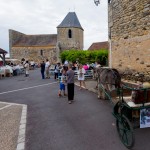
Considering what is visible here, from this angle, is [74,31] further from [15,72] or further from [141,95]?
[141,95]

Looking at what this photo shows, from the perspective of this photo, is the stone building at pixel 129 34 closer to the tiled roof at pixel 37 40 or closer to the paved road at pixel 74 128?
the paved road at pixel 74 128

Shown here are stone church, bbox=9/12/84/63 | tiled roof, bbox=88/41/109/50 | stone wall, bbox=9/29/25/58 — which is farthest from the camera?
stone wall, bbox=9/29/25/58

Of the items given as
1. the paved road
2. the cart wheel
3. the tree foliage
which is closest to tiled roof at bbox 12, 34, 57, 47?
the tree foliage

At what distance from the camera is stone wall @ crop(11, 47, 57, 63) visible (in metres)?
58.6

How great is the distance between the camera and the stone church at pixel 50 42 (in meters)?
57.0

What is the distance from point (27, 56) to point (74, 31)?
13863 mm

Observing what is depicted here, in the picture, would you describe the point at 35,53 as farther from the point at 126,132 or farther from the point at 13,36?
the point at 126,132

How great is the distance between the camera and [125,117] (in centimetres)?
496

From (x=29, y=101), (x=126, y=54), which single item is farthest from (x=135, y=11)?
(x=29, y=101)

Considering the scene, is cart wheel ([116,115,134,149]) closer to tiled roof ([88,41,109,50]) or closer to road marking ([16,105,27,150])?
road marking ([16,105,27,150])

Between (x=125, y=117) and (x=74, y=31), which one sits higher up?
(x=74, y=31)

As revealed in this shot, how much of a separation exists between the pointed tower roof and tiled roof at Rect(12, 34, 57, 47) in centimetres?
483

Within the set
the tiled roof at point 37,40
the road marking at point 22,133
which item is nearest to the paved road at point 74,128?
the road marking at point 22,133

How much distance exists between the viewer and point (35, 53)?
60344 millimetres
